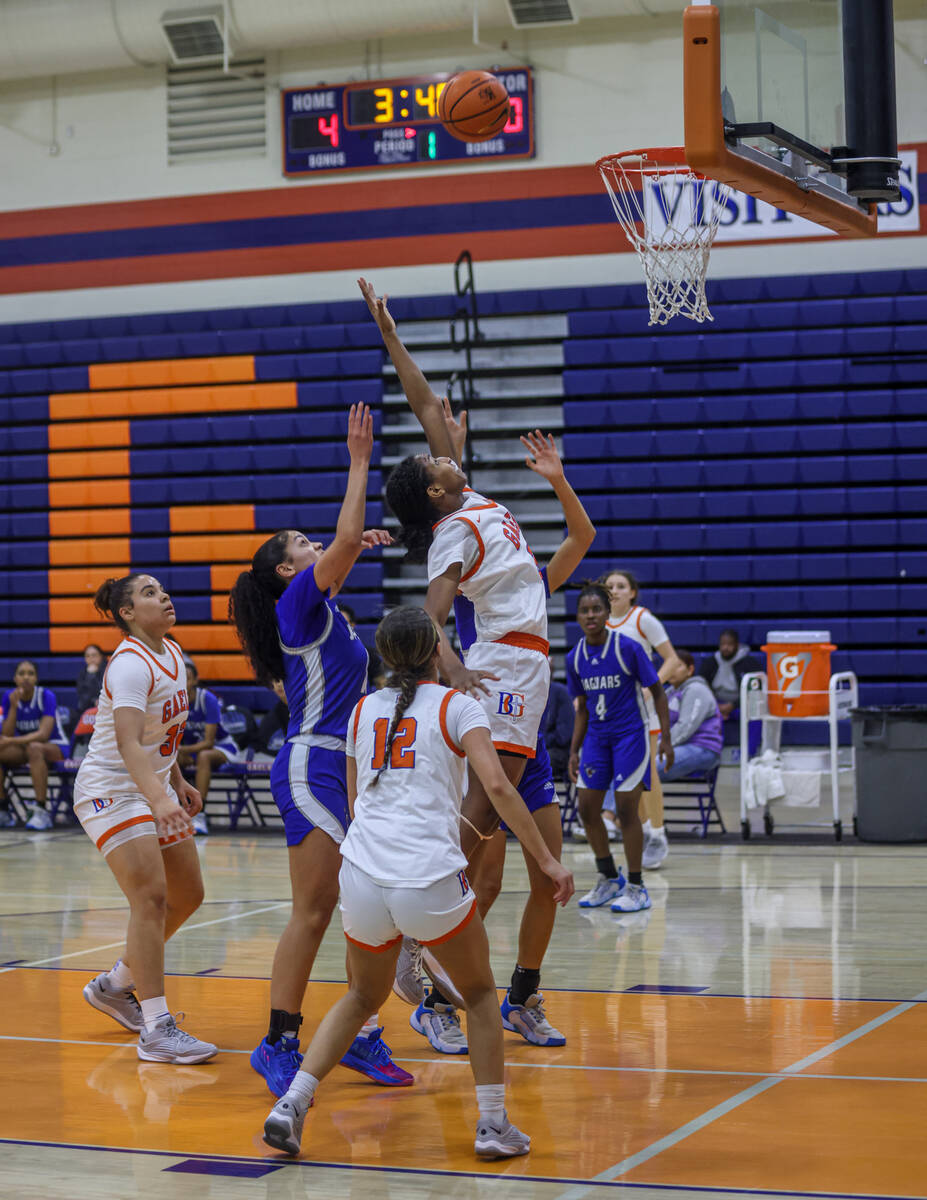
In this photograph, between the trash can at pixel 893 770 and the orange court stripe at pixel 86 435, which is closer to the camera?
the trash can at pixel 893 770

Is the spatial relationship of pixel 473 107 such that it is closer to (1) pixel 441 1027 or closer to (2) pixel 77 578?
(1) pixel 441 1027

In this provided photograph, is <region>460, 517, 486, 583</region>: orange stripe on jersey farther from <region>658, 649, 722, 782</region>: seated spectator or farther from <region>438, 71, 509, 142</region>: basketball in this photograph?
<region>658, 649, 722, 782</region>: seated spectator

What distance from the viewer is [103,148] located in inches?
589

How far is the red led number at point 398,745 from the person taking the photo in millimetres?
3639

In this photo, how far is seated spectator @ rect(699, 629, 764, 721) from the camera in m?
12.4

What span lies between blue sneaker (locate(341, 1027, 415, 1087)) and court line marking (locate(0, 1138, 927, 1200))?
2.45 feet

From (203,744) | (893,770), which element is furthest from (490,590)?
(203,744)

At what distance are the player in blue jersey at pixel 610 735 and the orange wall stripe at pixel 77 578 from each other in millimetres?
7744

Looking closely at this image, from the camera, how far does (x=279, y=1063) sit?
4.17 m

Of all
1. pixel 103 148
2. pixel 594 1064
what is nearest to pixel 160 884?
pixel 594 1064

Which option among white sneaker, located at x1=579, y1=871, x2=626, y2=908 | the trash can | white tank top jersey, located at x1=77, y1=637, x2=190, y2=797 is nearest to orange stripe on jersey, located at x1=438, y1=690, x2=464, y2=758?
white tank top jersey, located at x1=77, y1=637, x2=190, y2=797

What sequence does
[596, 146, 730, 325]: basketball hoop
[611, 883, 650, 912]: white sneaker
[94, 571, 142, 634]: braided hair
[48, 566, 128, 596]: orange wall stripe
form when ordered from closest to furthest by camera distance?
[94, 571, 142, 634]: braided hair → [611, 883, 650, 912]: white sneaker → [596, 146, 730, 325]: basketball hoop → [48, 566, 128, 596]: orange wall stripe

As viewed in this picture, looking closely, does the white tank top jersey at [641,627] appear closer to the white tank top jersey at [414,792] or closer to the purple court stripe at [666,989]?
the purple court stripe at [666,989]

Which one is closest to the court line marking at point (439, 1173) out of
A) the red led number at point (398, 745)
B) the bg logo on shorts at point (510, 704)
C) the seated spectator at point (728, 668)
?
the red led number at point (398, 745)
